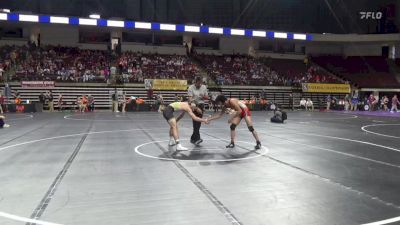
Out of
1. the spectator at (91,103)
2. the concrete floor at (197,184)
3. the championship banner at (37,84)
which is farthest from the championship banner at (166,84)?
the concrete floor at (197,184)

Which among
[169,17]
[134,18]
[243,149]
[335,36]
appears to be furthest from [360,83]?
[243,149]

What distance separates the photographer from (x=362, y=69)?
44250mm

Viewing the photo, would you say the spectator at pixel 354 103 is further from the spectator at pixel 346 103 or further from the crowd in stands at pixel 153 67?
the crowd in stands at pixel 153 67

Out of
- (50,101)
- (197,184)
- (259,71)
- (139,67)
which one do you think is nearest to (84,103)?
(50,101)

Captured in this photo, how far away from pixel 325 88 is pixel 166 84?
52.6 feet

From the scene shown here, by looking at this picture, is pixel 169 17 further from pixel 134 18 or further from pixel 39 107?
pixel 39 107

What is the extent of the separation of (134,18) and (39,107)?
12.5 m

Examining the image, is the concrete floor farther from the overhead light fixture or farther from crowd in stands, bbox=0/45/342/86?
the overhead light fixture

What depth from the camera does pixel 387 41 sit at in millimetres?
43469

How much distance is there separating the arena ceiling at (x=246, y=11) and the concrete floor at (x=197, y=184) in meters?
26.0

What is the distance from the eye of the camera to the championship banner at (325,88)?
38312 mm

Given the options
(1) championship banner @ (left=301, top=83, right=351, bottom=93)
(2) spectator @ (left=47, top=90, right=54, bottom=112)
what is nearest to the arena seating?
(1) championship banner @ (left=301, top=83, right=351, bottom=93)

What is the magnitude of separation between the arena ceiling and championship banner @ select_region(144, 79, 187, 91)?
683cm

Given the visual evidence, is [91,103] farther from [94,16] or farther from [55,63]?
[94,16]
